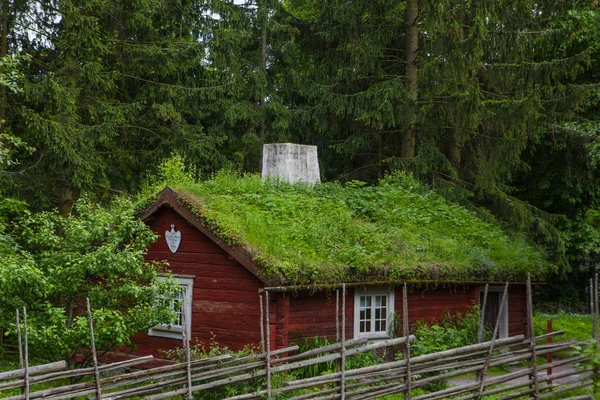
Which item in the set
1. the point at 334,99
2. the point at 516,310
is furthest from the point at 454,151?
the point at 516,310

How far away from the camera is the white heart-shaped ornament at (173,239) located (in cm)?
1619

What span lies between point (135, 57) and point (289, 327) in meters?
14.3

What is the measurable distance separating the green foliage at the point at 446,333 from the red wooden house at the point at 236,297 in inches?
12.3

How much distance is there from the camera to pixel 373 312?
1659 centimetres

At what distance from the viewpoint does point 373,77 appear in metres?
27.2

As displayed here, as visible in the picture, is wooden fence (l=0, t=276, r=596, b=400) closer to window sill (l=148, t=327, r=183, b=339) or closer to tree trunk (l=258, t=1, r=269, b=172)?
window sill (l=148, t=327, r=183, b=339)

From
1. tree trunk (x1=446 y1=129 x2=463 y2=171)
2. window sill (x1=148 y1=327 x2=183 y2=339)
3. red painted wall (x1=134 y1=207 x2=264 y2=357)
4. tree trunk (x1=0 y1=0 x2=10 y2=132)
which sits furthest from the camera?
tree trunk (x1=446 y1=129 x2=463 y2=171)

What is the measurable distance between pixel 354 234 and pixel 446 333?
292cm

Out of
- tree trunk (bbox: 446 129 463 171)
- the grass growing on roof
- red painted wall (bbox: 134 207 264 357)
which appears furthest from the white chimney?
tree trunk (bbox: 446 129 463 171)

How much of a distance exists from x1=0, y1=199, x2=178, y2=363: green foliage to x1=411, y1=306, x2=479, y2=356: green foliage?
5655 mm

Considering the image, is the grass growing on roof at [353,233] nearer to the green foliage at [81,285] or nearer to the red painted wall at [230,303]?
the red painted wall at [230,303]

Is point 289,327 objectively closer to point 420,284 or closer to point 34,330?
point 420,284

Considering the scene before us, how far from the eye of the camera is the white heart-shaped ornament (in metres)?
16.2

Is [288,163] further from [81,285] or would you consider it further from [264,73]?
[264,73]
